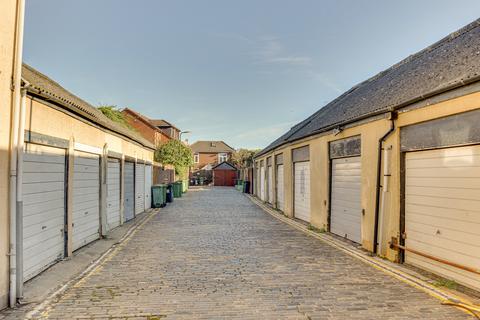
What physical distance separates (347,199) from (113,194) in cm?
787

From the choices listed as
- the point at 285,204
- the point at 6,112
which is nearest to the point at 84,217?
the point at 6,112

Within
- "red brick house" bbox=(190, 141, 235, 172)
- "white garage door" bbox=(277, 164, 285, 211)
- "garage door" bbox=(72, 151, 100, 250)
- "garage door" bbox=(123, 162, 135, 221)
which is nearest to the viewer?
"garage door" bbox=(72, 151, 100, 250)

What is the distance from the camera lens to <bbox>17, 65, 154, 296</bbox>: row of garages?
236 inches

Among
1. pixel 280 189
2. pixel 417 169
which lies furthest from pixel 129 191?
pixel 417 169

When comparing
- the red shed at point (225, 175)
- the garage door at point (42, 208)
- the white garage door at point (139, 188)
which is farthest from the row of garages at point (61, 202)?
the red shed at point (225, 175)

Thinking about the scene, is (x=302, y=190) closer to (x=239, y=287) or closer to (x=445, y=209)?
(x=445, y=209)

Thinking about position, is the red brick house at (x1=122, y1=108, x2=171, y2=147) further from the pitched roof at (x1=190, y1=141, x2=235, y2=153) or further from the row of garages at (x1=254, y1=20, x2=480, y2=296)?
the row of garages at (x1=254, y1=20, x2=480, y2=296)

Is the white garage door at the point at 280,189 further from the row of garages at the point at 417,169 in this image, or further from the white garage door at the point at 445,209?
the white garage door at the point at 445,209

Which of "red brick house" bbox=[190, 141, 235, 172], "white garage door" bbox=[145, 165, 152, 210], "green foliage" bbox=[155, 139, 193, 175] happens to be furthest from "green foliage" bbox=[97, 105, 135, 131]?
"red brick house" bbox=[190, 141, 235, 172]

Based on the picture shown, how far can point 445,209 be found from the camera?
617 cm

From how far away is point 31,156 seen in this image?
242 inches

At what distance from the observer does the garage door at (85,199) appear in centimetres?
841

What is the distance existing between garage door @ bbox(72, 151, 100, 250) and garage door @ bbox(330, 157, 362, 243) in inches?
289

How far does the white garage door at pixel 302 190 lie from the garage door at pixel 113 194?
A: 7.34 metres
